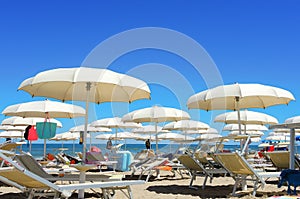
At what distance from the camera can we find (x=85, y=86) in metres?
6.60

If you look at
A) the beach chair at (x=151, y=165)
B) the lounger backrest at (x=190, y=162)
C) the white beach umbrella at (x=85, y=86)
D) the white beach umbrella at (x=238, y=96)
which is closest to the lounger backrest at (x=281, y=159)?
the white beach umbrella at (x=238, y=96)

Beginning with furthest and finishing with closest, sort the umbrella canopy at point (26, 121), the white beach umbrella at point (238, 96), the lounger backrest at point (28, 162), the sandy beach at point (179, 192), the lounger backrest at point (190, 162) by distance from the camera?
the umbrella canopy at point (26, 121) < the white beach umbrella at point (238, 96) < the lounger backrest at point (190, 162) < the sandy beach at point (179, 192) < the lounger backrest at point (28, 162)

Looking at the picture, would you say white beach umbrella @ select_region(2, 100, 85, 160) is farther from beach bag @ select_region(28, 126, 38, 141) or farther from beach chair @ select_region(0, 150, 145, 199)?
beach chair @ select_region(0, 150, 145, 199)

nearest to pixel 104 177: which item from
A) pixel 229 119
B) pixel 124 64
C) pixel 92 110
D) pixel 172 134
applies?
pixel 92 110

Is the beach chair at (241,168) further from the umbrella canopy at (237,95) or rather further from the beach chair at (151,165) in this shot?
the beach chair at (151,165)

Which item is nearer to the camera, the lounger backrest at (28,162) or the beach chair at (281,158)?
the lounger backrest at (28,162)

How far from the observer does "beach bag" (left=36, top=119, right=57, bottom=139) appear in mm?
7477

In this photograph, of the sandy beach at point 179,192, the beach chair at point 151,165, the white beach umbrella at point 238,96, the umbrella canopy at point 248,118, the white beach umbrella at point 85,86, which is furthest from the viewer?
the umbrella canopy at point 248,118

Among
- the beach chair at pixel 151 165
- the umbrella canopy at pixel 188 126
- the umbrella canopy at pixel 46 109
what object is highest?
the umbrella canopy at pixel 46 109

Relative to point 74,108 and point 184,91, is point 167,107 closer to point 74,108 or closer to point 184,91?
point 184,91

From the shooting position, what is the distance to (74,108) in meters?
9.92

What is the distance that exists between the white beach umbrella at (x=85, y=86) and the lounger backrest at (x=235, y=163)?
1.63 m

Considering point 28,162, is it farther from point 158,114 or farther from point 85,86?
point 158,114

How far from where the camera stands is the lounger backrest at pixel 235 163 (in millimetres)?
5656
